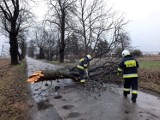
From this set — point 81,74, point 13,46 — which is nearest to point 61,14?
point 13,46

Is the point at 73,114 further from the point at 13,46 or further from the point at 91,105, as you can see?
the point at 13,46

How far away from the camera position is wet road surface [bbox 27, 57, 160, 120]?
25.2 feet

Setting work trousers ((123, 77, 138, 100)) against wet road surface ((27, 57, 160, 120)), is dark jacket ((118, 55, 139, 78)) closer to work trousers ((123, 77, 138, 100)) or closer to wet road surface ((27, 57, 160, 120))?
work trousers ((123, 77, 138, 100))

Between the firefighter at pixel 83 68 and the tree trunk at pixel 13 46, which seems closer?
the firefighter at pixel 83 68

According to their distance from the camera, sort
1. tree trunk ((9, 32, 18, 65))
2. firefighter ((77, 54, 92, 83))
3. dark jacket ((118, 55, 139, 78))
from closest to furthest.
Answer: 1. dark jacket ((118, 55, 139, 78))
2. firefighter ((77, 54, 92, 83))
3. tree trunk ((9, 32, 18, 65))

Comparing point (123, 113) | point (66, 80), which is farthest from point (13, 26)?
point (123, 113)

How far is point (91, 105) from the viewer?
8.95 metres

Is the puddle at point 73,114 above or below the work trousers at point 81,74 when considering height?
below

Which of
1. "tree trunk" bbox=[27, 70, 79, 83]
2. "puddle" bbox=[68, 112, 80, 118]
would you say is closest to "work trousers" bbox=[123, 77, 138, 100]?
"puddle" bbox=[68, 112, 80, 118]

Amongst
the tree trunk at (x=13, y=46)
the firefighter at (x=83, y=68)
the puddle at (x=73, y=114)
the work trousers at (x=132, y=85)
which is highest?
the tree trunk at (x=13, y=46)

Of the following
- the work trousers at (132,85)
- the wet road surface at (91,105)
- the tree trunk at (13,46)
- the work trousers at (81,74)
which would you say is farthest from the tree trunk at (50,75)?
the tree trunk at (13,46)

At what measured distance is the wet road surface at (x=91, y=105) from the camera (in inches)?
303

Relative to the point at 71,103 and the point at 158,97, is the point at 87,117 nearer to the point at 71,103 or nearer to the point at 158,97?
the point at 71,103

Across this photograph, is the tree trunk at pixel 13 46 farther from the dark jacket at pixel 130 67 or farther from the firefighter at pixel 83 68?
the dark jacket at pixel 130 67
